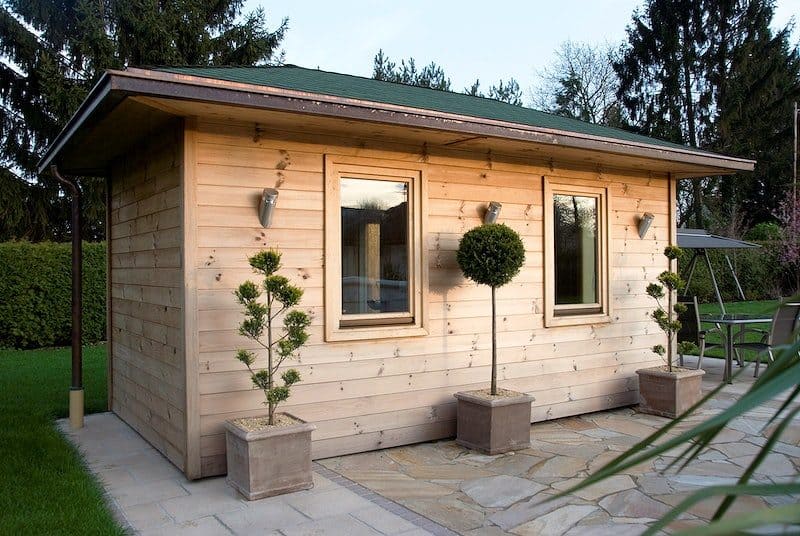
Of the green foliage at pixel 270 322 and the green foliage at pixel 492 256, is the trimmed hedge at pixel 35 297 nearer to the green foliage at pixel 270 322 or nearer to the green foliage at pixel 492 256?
the green foliage at pixel 270 322

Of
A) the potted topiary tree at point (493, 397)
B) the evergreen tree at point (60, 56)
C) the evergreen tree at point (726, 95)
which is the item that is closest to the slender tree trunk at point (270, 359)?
the potted topiary tree at point (493, 397)

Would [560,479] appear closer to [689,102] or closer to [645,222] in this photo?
[645,222]

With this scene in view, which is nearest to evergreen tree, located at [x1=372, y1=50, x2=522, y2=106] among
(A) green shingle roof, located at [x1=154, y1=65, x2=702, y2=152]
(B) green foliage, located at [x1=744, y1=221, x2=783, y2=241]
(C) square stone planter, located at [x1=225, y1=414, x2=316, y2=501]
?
(B) green foliage, located at [x1=744, y1=221, x2=783, y2=241]

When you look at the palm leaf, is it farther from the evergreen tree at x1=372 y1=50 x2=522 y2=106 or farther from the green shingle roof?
the evergreen tree at x1=372 y1=50 x2=522 y2=106

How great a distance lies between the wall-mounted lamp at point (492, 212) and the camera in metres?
5.39

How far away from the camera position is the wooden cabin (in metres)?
4.25

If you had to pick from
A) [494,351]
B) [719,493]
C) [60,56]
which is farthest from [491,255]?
[60,56]

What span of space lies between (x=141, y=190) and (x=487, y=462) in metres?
3.35

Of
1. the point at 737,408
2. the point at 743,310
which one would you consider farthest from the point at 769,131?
the point at 737,408

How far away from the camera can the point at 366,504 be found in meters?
3.72

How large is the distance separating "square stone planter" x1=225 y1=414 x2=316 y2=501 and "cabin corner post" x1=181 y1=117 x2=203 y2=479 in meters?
0.30

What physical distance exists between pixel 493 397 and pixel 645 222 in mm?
2736

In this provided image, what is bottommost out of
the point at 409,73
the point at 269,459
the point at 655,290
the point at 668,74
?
the point at 269,459

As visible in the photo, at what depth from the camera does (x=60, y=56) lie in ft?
44.9
